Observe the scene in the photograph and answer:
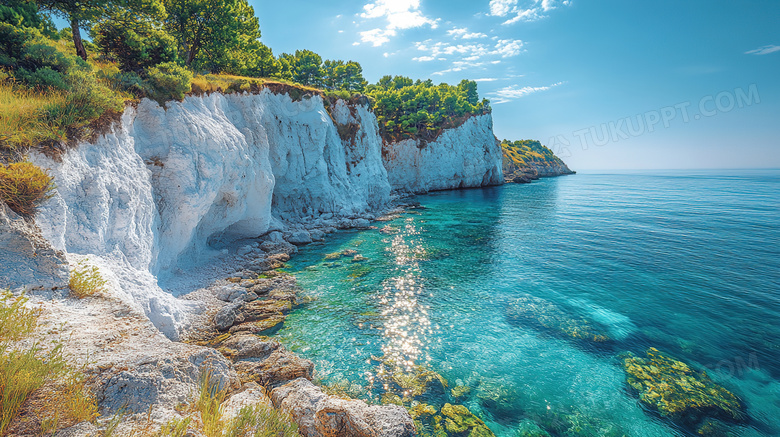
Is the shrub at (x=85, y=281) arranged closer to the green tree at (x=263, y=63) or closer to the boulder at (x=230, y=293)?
the boulder at (x=230, y=293)

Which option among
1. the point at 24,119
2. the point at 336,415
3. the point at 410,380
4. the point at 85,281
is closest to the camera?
the point at 336,415

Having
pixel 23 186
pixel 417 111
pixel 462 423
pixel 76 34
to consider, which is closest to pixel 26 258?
pixel 23 186

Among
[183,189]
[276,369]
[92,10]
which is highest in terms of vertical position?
[92,10]

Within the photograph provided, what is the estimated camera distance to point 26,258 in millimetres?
6559

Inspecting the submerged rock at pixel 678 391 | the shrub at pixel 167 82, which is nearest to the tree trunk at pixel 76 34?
the shrub at pixel 167 82

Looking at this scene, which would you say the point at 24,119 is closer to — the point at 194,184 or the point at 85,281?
the point at 85,281

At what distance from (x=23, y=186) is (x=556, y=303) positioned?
806 inches

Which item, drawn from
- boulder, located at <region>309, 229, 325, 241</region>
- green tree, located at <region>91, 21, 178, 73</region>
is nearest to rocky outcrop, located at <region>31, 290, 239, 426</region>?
green tree, located at <region>91, 21, 178, 73</region>

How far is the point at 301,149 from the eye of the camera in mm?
30016

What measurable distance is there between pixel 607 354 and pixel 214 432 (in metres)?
13.6

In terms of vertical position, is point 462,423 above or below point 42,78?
below

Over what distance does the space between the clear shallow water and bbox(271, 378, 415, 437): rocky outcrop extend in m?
2.28

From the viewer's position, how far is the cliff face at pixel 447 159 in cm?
6269

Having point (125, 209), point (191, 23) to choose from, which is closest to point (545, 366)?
point (125, 209)
